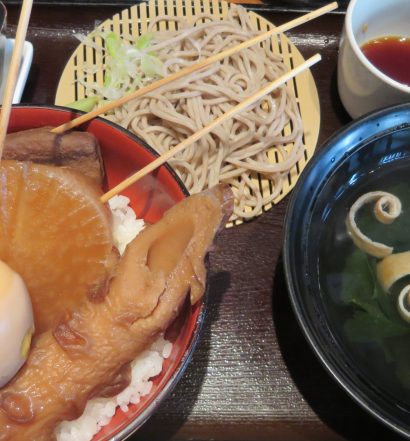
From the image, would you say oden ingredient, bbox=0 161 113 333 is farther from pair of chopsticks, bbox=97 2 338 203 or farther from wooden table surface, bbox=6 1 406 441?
wooden table surface, bbox=6 1 406 441

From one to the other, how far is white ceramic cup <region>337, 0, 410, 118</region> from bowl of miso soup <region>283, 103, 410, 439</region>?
139mm

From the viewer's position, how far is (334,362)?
4.46 ft

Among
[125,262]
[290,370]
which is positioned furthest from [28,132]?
[290,370]

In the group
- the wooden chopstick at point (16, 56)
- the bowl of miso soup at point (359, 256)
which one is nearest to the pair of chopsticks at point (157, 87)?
the wooden chopstick at point (16, 56)

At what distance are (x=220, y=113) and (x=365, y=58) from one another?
51 cm

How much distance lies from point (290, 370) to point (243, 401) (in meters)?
0.17

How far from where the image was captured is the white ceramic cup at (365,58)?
1.66 metres

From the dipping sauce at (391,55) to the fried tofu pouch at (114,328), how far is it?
948 mm

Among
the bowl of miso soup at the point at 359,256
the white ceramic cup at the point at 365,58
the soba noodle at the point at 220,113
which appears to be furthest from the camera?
the soba noodle at the point at 220,113

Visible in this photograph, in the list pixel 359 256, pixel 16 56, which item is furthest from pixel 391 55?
pixel 16 56

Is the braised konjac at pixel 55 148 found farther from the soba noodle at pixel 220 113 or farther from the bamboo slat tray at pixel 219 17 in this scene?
the bamboo slat tray at pixel 219 17

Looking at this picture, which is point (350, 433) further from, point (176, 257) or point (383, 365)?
point (176, 257)

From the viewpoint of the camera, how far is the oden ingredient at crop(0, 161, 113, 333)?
133cm

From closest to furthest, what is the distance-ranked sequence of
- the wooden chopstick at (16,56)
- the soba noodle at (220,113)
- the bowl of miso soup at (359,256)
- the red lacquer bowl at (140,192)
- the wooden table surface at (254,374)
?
the wooden chopstick at (16,56) → the red lacquer bowl at (140,192) → the bowl of miso soup at (359,256) → the wooden table surface at (254,374) → the soba noodle at (220,113)
